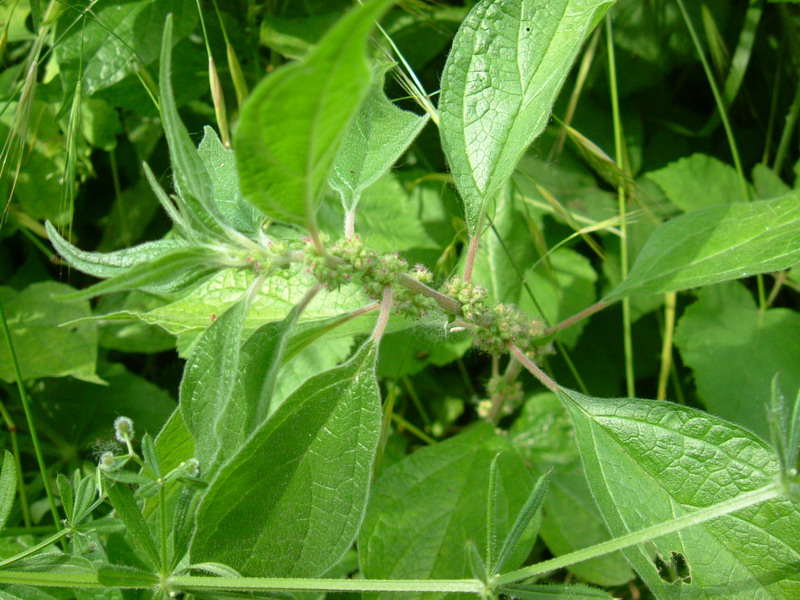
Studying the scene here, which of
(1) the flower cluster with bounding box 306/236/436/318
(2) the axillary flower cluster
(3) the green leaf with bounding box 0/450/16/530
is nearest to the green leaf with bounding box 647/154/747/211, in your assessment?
(2) the axillary flower cluster

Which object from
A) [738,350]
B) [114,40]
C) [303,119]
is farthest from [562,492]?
[114,40]

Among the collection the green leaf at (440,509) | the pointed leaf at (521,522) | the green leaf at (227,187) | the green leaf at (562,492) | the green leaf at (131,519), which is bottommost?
the green leaf at (562,492)

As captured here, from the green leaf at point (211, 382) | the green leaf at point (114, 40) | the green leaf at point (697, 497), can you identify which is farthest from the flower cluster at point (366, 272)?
the green leaf at point (114, 40)

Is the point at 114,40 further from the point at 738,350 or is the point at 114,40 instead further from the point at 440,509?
the point at 738,350

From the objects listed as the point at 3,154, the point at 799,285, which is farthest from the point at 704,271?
the point at 3,154

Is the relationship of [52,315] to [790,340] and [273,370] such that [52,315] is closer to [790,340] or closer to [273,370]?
[273,370]

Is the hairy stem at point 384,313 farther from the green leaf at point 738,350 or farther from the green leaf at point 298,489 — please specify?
the green leaf at point 738,350

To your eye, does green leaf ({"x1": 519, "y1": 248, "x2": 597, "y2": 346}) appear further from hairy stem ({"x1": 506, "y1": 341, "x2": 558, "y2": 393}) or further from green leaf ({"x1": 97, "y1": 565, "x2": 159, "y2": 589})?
green leaf ({"x1": 97, "y1": 565, "x2": 159, "y2": 589})
